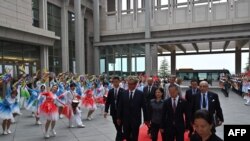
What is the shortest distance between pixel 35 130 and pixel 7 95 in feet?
5.30

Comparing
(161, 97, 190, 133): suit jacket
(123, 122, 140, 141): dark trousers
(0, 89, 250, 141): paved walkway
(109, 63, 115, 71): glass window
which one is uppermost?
(109, 63, 115, 71): glass window

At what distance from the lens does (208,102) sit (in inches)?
263

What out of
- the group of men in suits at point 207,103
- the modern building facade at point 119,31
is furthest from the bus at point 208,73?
the group of men in suits at point 207,103

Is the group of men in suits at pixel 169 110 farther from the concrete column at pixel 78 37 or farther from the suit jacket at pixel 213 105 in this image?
the concrete column at pixel 78 37

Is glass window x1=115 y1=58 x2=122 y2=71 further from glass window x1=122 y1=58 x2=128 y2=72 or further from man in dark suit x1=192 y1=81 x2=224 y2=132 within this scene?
man in dark suit x1=192 y1=81 x2=224 y2=132

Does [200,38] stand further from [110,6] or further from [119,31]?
[110,6]

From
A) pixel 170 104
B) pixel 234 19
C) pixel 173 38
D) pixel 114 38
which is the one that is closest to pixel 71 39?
pixel 114 38

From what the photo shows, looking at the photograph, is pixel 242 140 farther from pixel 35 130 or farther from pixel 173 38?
pixel 173 38

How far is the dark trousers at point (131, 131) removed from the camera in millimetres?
6776

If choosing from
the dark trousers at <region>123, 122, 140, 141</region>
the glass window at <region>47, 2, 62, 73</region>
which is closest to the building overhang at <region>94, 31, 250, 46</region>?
the glass window at <region>47, 2, 62, 73</region>

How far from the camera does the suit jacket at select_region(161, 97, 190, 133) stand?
20.3 feet

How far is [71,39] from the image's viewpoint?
39844 millimetres

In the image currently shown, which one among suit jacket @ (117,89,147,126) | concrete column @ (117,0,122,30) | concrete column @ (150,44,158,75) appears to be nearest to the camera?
suit jacket @ (117,89,147,126)

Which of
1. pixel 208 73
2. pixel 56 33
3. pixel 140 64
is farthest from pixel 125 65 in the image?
pixel 208 73
